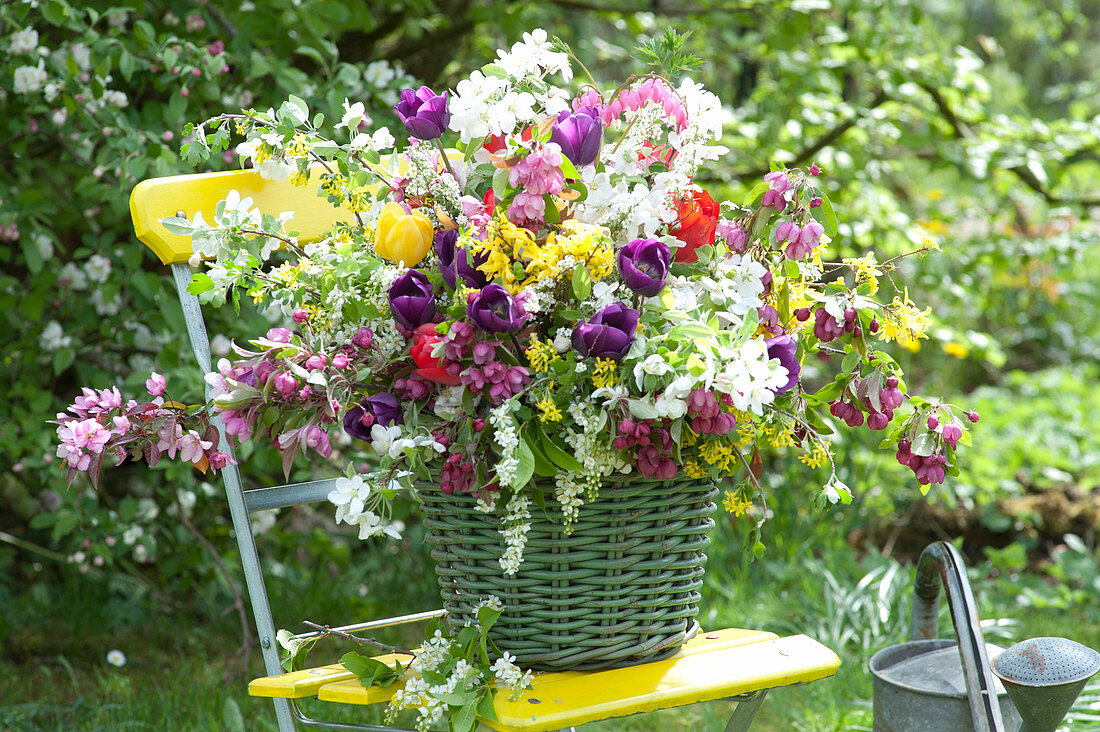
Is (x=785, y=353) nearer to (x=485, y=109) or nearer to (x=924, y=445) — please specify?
(x=924, y=445)

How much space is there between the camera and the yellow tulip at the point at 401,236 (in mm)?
1042

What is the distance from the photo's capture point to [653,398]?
990 millimetres

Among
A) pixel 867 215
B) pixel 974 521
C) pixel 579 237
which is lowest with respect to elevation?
pixel 974 521

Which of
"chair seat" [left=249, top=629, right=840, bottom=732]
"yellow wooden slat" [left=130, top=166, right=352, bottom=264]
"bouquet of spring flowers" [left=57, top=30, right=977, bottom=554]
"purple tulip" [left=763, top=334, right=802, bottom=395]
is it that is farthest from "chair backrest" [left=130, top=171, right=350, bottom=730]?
"purple tulip" [left=763, top=334, right=802, bottom=395]

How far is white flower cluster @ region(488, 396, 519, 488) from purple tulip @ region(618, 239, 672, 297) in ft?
0.58

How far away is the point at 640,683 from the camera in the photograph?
1.10 m

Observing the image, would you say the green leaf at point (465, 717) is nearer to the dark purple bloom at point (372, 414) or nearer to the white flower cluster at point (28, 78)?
the dark purple bloom at point (372, 414)

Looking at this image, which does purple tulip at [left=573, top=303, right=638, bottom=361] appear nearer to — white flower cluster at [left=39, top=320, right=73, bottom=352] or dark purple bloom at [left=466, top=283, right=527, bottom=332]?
dark purple bloom at [left=466, top=283, right=527, bottom=332]

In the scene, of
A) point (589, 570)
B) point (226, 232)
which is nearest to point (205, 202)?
point (226, 232)

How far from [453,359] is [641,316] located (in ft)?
0.69

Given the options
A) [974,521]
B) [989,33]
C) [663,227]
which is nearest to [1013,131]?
[974,521]

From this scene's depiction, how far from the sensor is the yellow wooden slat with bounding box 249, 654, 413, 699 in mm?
1229

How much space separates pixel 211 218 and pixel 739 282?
0.78 m

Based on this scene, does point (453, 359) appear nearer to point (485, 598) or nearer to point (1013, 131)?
point (485, 598)
